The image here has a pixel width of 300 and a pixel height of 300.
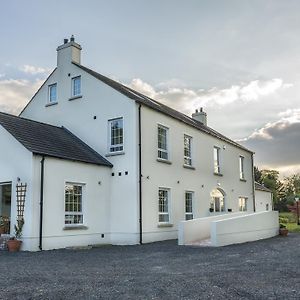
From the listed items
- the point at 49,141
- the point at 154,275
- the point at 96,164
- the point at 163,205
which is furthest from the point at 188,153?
the point at 154,275

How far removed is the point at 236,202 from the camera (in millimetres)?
30547

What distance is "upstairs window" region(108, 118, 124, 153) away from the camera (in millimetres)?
20266

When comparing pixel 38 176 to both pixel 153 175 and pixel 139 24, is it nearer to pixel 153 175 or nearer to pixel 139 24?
pixel 153 175

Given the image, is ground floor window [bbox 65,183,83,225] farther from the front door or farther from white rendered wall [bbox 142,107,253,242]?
white rendered wall [bbox 142,107,253,242]

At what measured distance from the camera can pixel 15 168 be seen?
1705 cm

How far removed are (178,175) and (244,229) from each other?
5312mm

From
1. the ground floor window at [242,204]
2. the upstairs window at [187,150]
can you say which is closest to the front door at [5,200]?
the upstairs window at [187,150]

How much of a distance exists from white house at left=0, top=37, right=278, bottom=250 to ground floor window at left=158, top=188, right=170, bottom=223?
54 millimetres

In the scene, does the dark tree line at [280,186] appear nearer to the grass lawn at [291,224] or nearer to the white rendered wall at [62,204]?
the grass lawn at [291,224]

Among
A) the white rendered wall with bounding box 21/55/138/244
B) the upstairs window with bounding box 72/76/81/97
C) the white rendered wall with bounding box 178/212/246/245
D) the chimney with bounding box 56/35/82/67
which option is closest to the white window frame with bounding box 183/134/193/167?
the white rendered wall with bounding box 178/212/246/245

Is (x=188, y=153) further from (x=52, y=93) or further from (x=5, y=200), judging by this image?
(x=5, y=200)

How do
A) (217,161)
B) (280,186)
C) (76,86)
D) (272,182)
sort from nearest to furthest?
(76,86), (217,161), (272,182), (280,186)

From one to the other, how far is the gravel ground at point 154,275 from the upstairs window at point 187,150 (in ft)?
32.2

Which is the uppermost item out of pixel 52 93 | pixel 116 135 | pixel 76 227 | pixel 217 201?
pixel 52 93
